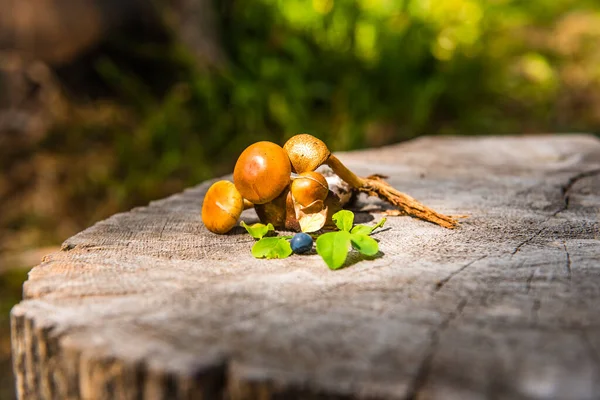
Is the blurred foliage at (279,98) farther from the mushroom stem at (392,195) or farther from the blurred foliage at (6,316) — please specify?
the mushroom stem at (392,195)

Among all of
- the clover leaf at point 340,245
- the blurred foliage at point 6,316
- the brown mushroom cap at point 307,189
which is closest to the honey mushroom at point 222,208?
the brown mushroom cap at point 307,189

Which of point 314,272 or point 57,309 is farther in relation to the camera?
point 314,272

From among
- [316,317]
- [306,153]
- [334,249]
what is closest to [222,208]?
[306,153]

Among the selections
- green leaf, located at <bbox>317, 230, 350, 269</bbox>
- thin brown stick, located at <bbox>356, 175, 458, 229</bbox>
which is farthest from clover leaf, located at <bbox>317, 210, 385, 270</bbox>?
thin brown stick, located at <bbox>356, 175, 458, 229</bbox>

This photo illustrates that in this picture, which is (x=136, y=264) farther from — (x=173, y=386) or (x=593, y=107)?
(x=593, y=107)

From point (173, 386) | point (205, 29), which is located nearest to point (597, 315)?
point (173, 386)

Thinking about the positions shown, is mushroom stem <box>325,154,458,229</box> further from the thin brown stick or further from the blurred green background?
the blurred green background
